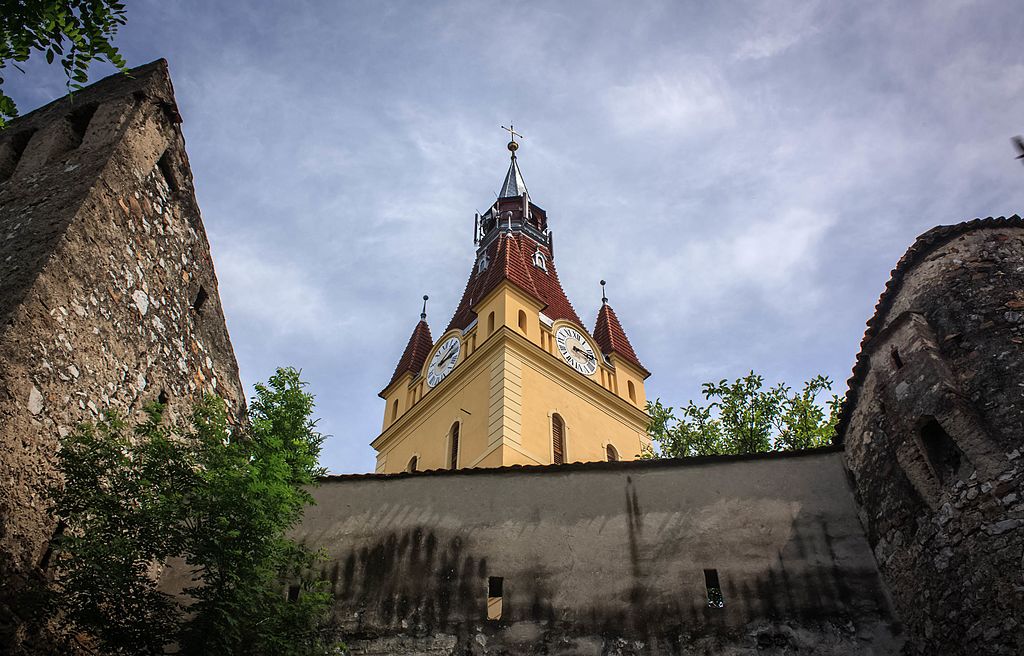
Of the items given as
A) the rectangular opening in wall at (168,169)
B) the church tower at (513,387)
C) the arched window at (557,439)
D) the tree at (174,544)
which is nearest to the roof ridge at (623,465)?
the tree at (174,544)

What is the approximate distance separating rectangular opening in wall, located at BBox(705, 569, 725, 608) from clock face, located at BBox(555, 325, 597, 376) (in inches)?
762

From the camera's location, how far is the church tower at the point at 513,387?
24844mm

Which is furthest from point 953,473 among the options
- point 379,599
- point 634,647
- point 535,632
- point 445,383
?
point 445,383

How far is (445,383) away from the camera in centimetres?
2833

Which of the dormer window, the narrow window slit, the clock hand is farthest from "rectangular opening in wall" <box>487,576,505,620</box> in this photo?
the dormer window

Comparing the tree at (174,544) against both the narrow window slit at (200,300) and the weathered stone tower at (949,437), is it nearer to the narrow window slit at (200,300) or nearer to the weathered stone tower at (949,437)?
the narrow window slit at (200,300)

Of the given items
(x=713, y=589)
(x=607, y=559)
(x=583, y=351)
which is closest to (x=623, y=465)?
(x=607, y=559)

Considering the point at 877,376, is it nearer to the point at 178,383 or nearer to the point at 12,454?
the point at 178,383

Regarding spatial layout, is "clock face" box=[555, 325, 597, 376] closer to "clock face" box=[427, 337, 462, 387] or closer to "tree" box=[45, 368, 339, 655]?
"clock face" box=[427, 337, 462, 387]

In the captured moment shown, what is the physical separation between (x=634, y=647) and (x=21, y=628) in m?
5.38

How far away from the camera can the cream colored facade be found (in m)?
24.5

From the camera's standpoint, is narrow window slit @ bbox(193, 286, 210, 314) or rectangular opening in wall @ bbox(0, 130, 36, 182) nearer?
rectangular opening in wall @ bbox(0, 130, 36, 182)

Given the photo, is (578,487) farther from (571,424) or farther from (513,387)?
(571,424)

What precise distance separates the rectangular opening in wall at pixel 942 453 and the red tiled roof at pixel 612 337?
2308 cm
